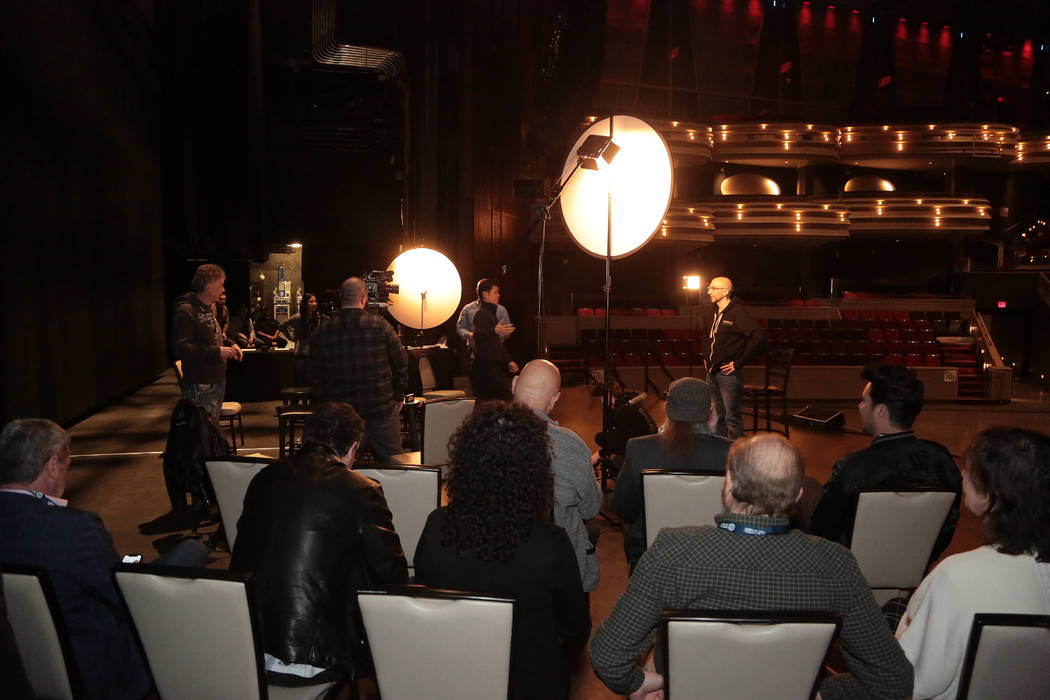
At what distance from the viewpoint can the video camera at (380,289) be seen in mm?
5555

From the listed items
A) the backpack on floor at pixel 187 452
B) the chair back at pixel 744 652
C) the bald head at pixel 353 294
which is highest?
the bald head at pixel 353 294

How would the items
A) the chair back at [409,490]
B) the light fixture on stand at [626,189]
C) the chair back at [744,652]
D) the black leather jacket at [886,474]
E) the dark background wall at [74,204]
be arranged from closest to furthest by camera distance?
1. the chair back at [744,652]
2. the black leather jacket at [886,474]
3. the chair back at [409,490]
4. the light fixture on stand at [626,189]
5. the dark background wall at [74,204]

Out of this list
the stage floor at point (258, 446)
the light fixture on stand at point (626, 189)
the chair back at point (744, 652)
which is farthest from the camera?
the stage floor at point (258, 446)

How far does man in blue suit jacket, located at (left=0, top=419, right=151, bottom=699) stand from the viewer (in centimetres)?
182

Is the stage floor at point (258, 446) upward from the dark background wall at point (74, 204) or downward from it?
downward

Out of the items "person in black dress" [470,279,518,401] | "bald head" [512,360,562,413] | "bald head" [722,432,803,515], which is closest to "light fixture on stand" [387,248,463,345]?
"person in black dress" [470,279,518,401]

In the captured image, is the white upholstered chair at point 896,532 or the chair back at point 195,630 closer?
the chair back at point 195,630

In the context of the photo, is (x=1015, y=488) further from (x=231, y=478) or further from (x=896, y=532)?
(x=231, y=478)

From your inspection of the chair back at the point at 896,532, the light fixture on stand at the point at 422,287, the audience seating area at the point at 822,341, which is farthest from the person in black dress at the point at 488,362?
the audience seating area at the point at 822,341

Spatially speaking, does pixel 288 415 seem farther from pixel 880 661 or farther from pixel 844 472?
pixel 880 661

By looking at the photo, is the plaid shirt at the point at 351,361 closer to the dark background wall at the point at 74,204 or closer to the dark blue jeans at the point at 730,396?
the dark blue jeans at the point at 730,396

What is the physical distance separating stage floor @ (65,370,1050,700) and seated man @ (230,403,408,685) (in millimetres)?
965

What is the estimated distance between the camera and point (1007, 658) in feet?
4.82

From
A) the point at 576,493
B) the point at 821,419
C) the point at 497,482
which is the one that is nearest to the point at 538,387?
the point at 576,493
